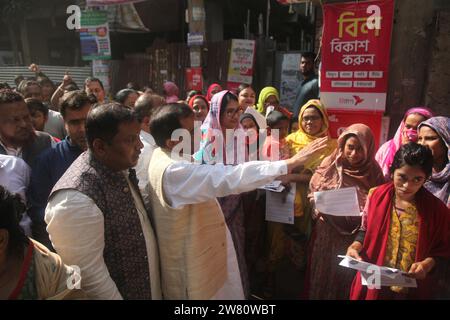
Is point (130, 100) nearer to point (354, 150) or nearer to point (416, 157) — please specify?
point (354, 150)

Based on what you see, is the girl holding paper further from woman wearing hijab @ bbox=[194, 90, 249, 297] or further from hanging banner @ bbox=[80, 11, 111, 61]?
hanging banner @ bbox=[80, 11, 111, 61]

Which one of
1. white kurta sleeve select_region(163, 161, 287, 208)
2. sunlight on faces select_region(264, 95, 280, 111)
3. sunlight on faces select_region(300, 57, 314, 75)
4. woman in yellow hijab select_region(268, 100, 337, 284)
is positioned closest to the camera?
white kurta sleeve select_region(163, 161, 287, 208)

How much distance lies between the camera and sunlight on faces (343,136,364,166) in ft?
7.79

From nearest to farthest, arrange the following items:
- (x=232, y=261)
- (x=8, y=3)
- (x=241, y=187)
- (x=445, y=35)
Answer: (x=241, y=187)
(x=232, y=261)
(x=445, y=35)
(x=8, y=3)

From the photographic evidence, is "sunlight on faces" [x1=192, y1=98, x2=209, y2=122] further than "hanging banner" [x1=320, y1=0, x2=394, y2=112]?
Yes

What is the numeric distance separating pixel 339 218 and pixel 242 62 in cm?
546

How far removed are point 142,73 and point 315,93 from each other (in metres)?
6.43

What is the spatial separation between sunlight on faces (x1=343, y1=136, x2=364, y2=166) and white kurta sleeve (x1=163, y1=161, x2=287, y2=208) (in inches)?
40.9

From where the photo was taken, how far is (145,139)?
2.50m

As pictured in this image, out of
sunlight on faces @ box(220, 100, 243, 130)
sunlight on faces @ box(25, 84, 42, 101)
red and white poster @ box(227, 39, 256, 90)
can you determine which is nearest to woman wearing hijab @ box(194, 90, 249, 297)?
sunlight on faces @ box(220, 100, 243, 130)

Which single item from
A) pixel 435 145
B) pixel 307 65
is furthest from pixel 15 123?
pixel 307 65

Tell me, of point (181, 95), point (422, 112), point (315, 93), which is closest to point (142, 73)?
point (181, 95)

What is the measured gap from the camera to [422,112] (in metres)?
2.83
